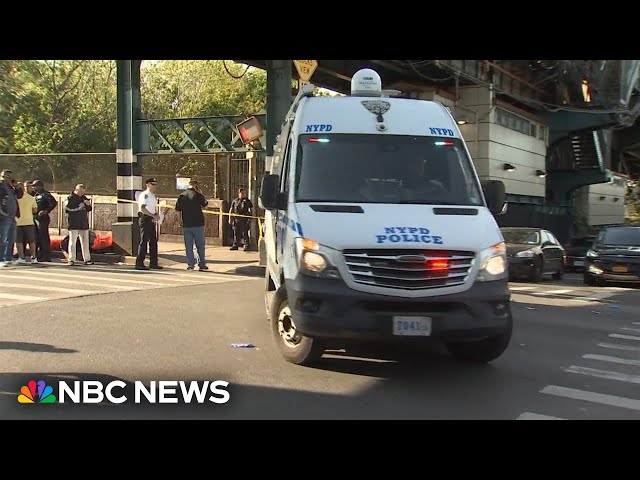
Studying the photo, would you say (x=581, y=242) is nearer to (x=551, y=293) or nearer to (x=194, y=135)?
(x=551, y=293)

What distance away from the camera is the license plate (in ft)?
18.5

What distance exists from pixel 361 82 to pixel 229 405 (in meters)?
4.69

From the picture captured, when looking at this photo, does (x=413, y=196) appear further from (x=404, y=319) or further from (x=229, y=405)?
(x=229, y=405)

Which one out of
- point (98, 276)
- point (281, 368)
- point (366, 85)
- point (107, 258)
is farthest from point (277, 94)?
point (281, 368)

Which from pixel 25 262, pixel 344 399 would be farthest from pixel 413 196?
pixel 25 262

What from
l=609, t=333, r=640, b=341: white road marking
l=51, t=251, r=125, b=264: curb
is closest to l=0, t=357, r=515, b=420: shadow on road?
l=609, t=333, r=640, b=341: white road marking

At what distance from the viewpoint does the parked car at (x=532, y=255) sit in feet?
52.5

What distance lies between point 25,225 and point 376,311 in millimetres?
11978

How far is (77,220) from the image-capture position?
14.8m

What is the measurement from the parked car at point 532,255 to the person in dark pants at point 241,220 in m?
7.70

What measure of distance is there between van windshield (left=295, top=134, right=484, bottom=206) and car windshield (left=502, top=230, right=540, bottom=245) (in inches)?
400
